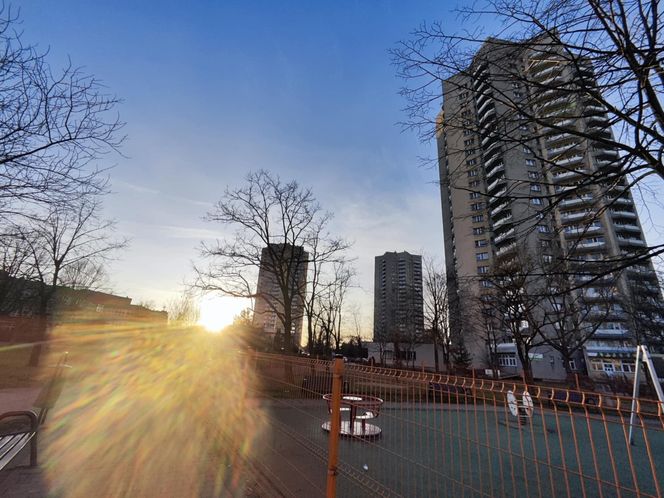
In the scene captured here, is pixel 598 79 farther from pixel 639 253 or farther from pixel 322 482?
pixel 322 482

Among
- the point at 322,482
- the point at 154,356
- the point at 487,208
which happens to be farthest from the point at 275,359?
the point at 154,356

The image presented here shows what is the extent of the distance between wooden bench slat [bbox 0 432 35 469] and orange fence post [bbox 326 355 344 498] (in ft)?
11.2

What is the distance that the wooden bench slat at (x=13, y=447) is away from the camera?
11.8 ft

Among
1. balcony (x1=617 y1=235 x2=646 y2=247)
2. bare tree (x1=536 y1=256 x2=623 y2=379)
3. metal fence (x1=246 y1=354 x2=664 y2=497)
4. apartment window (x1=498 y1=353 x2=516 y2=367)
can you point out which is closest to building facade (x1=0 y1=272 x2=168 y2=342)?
metal fence (x1=246 y1=354 x2=664 y2=497)

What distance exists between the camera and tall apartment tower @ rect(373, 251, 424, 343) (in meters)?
42.3

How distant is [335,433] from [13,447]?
13.5 ft

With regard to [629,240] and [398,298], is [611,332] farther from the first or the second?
[398,298]

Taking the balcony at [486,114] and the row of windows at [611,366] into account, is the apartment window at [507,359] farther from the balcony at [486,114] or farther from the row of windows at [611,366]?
the balcony at [486,114]

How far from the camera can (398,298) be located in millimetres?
58281

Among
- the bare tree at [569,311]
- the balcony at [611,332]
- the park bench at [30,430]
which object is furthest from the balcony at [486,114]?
the balcony at [611,332]

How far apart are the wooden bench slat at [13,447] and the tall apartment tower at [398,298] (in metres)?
34.2

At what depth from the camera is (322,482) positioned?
195 inches

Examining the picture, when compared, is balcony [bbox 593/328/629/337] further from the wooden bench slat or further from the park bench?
the wooden bench slat

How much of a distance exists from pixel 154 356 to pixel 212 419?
1888 centimetres
